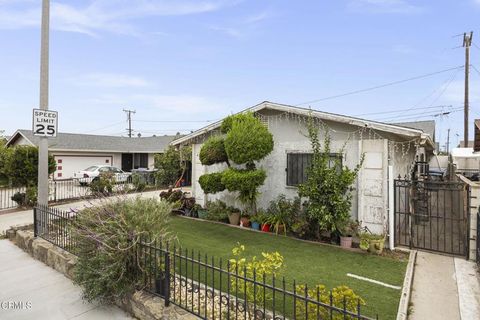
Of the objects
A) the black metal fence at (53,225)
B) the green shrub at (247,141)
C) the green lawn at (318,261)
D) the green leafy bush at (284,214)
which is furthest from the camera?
the green leafy bush at (284,214)

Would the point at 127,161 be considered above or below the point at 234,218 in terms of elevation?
above

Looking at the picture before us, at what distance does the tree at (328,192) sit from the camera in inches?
272

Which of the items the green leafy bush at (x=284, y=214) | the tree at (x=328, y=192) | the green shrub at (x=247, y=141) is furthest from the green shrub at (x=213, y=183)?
the tree at (x=328, y=192)

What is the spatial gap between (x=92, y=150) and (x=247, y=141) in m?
20.8

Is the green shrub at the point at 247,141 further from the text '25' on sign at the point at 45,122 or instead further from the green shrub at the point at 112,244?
the text '25' on sign at the point at 45,122

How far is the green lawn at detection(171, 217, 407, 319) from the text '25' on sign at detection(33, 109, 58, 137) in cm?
430

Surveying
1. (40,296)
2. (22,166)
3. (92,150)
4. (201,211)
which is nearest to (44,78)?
(40,296)

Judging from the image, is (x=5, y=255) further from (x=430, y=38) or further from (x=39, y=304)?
(x=430, y=38)

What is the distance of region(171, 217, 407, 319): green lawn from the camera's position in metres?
4.60

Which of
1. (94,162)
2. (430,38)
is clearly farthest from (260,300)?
(94,162)

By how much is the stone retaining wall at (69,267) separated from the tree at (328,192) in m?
4.39

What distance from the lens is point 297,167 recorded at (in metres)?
8.71

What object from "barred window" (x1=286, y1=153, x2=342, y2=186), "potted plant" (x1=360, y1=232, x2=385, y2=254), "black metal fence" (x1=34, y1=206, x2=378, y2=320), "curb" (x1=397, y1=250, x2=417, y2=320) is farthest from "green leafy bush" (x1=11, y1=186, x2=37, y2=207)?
"curb" (x1=397, y1=250, x2=417, y2=320)

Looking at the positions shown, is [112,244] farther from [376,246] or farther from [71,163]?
[71,163]
